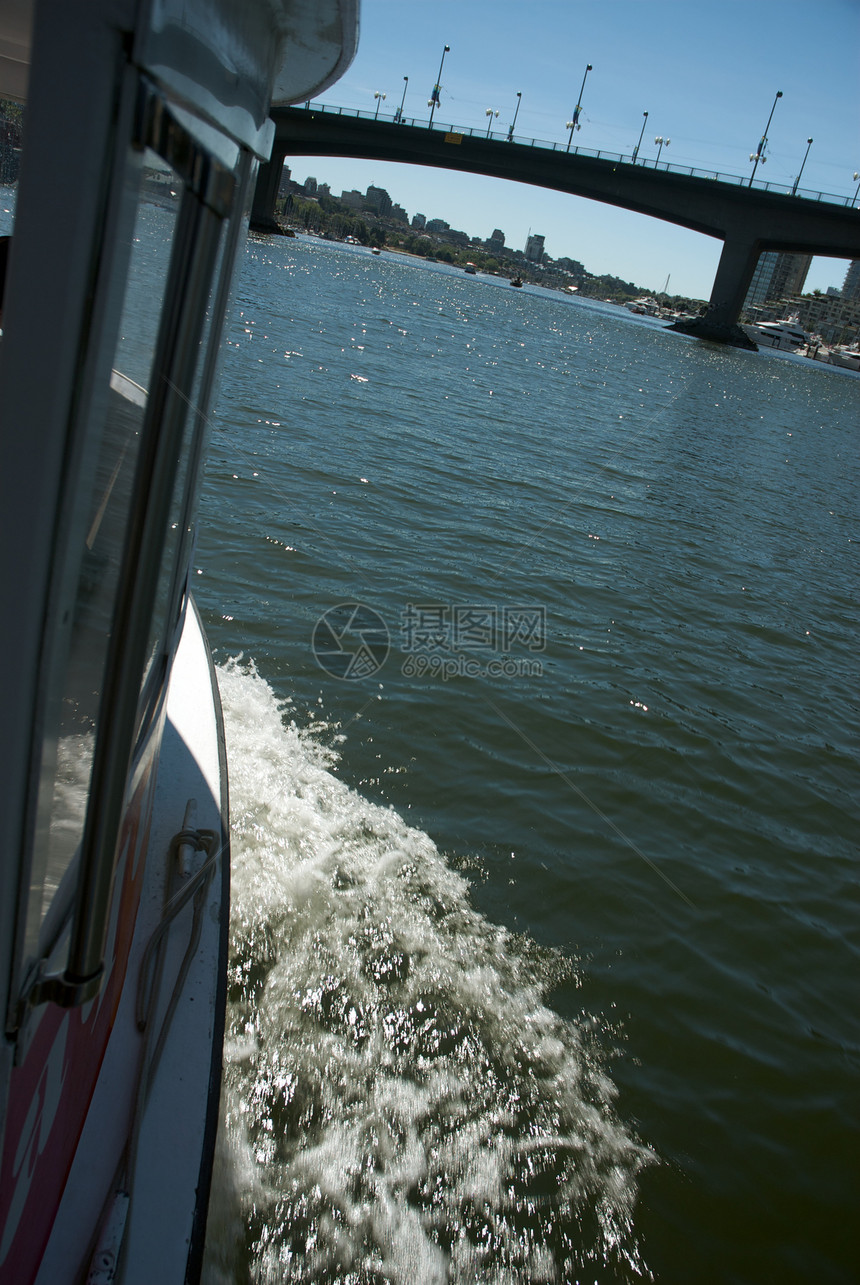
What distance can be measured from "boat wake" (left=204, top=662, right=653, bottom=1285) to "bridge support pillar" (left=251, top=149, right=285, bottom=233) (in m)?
44.9

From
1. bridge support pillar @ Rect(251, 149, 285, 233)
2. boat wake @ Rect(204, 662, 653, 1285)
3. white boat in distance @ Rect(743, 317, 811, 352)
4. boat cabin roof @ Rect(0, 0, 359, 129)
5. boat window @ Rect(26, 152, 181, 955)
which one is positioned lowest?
boat wake @ Rect(204, 662, 653, 1285)

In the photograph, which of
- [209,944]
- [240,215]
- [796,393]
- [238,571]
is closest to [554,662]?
[238,571]

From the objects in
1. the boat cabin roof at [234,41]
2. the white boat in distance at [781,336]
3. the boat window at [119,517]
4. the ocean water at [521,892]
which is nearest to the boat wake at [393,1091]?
the ocean water at [521,892]

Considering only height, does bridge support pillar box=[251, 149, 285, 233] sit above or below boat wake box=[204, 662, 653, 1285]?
above

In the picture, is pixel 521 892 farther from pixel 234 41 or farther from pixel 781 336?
pixel 781 336

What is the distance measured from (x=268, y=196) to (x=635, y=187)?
90.2 feet

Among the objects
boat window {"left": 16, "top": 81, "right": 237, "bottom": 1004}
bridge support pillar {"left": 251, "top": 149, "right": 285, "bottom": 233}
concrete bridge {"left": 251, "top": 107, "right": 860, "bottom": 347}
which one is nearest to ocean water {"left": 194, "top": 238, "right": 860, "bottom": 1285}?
boat window {"left": 16, "top": 81, "right": 237, "bottom": 1004}

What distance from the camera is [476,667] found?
23.5 ft

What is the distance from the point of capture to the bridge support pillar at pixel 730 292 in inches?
2458

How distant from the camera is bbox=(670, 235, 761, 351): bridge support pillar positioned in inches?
2458

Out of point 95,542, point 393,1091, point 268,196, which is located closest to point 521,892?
point 393,1091

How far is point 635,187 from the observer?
196ft

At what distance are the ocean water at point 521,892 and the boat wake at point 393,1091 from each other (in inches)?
0.5

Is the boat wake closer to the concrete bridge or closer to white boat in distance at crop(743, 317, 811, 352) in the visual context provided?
the concrete bridge
